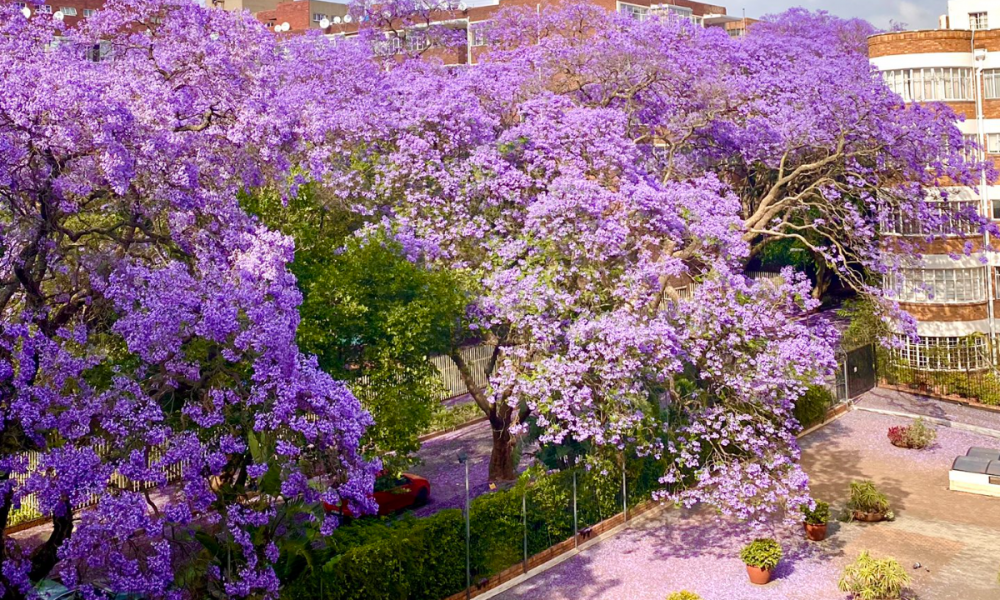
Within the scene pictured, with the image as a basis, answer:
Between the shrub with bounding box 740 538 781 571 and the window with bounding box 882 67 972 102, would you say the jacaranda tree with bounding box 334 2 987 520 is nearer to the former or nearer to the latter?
the shrub with bounding box 740 538 781 571

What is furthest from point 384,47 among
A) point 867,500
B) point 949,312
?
point 867,500

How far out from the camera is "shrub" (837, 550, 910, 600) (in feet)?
56.3

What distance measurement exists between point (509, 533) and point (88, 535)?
913cm

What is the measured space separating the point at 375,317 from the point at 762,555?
8.35 meters

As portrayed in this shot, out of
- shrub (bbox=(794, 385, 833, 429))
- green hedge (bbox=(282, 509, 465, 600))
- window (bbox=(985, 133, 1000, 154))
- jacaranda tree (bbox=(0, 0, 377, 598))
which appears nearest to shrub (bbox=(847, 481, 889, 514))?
shrub (bbox=(794, 385, 833, 429))

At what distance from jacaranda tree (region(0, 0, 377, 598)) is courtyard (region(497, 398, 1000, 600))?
6.24 meters

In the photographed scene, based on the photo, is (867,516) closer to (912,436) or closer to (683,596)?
(912,436)

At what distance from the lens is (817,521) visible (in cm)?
2055

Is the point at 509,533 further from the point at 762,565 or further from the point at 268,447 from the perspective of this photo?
the point at 268,447

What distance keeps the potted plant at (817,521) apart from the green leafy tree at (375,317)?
318 inches

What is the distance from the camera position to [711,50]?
39156 millimetres

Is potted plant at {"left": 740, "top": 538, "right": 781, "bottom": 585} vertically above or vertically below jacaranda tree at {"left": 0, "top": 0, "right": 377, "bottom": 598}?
below

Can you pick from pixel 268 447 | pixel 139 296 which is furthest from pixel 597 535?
pixel 139 296

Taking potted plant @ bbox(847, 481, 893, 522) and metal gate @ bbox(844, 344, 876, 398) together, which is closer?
potted plant @ bbox(847, 481, 893, 522)
